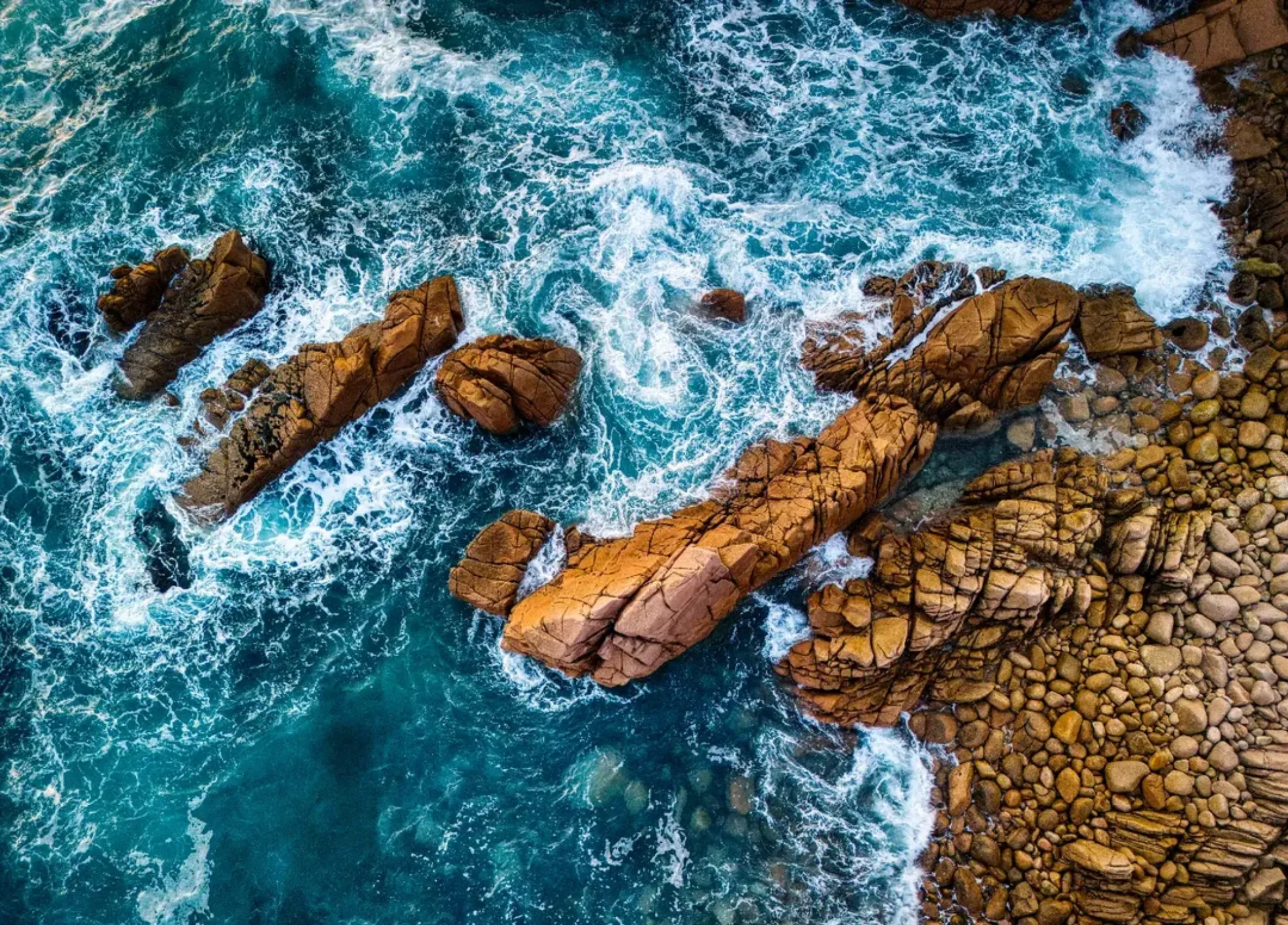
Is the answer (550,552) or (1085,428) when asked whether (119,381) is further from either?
→ (1085,428)

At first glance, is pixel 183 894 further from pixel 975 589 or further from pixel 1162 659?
pixel 1162 659

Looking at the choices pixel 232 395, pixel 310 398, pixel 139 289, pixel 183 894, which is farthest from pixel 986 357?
pixel 183 894

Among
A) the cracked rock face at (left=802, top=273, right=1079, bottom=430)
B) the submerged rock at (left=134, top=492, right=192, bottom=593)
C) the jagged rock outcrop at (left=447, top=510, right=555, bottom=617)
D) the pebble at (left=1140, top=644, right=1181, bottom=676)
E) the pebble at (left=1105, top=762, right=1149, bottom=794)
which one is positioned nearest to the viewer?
the pebble at (left=1105, top=762, right=1149, bottom=794)

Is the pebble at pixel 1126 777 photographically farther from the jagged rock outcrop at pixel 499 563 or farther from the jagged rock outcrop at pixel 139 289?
the jagged rock outcrop at pixel 139 289

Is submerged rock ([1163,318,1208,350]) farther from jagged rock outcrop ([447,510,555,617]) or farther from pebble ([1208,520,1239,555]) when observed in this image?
jagged rock outcrop ([447,510,555,617])

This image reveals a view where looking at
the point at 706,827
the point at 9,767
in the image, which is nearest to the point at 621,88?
the point at 706,827

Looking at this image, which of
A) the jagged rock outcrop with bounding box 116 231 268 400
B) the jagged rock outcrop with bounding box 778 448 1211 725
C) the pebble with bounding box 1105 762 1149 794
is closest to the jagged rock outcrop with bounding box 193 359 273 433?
the jagged rock outcrop with bounding box 116 231 268 400
